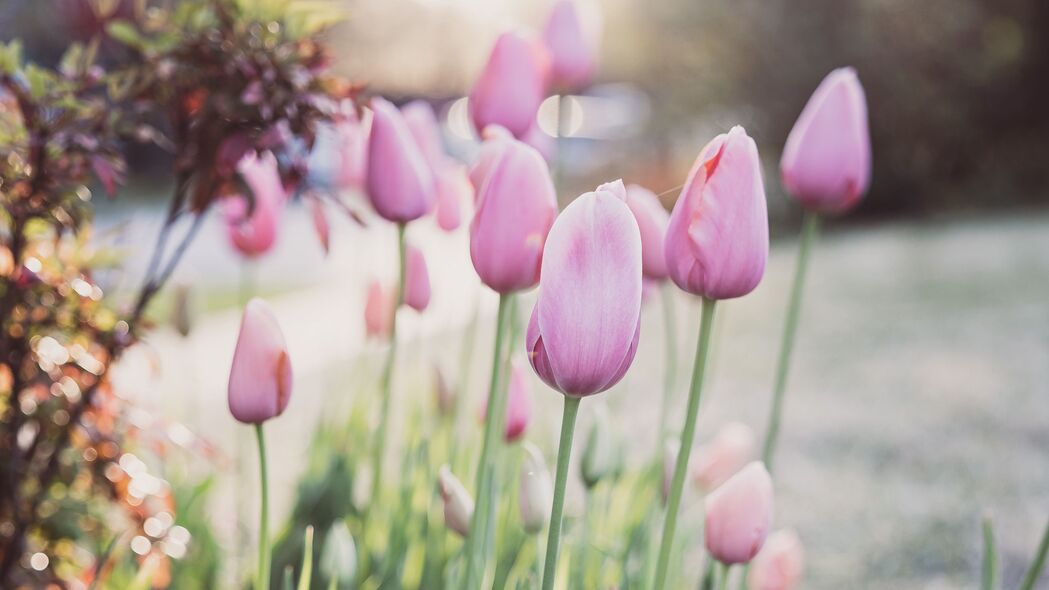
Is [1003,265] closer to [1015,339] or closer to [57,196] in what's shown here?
[1015,339]

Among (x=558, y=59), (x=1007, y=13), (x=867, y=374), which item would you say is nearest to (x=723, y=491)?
(x=558, y=59)

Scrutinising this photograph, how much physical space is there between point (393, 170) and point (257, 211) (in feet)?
1.95

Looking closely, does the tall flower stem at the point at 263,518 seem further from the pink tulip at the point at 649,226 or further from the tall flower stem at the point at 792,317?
the tall flower stem at the point at 792,317

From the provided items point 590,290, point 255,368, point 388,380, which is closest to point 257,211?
point 388,380

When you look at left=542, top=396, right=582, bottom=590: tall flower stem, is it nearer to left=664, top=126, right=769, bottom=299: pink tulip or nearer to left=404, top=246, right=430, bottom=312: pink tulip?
left=664, top=126, right=769, bottom=299: pink tulip

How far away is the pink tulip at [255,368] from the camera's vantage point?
3.79 feet

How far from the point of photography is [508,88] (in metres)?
1.59

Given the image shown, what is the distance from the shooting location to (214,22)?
146 cm

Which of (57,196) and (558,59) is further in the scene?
(558,59)

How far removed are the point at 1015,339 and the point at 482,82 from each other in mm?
4823

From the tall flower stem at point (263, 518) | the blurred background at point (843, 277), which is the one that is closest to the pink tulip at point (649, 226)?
the blurred background at point (843, 277)

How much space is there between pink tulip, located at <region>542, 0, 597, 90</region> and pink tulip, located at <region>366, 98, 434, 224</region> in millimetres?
652

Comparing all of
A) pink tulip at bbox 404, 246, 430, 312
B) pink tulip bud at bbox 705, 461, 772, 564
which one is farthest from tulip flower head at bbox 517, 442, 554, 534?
pink tulip at bbox 404, 246, 430, 312

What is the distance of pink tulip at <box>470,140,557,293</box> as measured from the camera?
111cm
